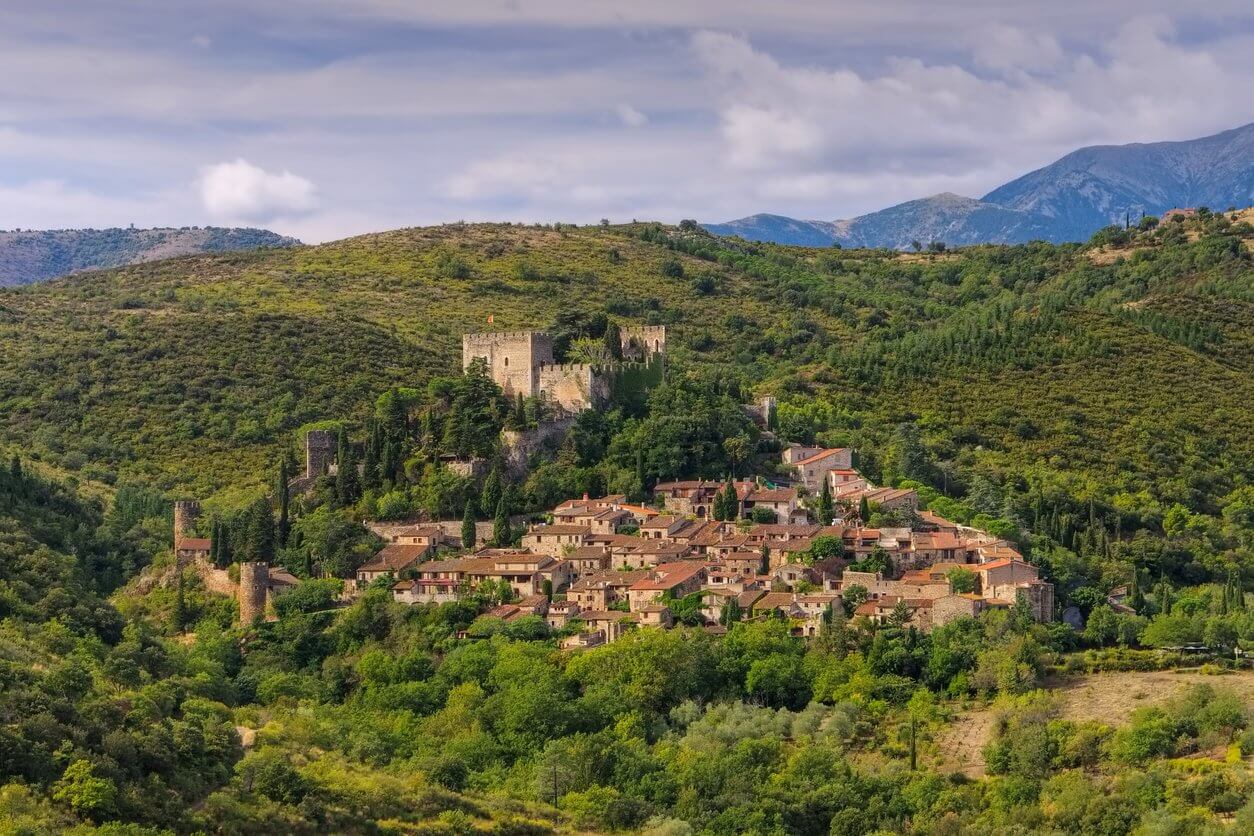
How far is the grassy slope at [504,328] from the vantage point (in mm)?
89375

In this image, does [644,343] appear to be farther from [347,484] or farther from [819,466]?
[347,484]

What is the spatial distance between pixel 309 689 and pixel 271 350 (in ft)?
166

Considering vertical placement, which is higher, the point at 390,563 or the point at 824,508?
the point at 824,508

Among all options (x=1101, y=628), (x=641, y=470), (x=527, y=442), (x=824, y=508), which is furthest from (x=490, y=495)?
(x=1101, y=628)

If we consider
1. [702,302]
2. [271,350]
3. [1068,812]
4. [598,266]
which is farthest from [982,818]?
[598,266]

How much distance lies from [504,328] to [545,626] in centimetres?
5561

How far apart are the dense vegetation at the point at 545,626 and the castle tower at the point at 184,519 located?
3.92ft

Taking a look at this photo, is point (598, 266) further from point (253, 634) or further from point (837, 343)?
point (253, 634)

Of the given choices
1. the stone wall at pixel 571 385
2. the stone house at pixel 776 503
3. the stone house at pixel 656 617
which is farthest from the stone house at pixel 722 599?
the stone wall at pixel 571 385

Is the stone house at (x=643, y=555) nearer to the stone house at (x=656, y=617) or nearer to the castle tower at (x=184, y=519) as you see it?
the stone house at (x=656, y=617)

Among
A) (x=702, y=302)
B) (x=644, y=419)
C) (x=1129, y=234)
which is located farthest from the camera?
(x=1129, y=234)

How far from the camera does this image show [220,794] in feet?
140

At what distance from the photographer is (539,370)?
72125 mm

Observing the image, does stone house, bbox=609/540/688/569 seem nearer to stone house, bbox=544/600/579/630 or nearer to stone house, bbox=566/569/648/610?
stone house, bbox=566/569/648/610
